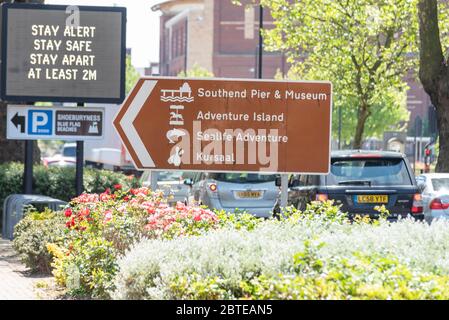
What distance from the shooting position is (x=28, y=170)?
21062 mm

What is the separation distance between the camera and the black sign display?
19.8m

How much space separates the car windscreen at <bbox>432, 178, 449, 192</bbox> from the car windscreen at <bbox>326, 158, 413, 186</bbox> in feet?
13.9

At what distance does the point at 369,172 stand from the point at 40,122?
6367mm

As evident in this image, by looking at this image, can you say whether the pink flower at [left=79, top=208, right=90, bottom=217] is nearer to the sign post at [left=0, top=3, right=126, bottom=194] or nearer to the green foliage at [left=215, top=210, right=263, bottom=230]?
the green foliage at [left=215, top=210, right=263, bottom=230]

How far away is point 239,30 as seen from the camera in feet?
311

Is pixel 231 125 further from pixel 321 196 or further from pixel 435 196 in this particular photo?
pixel 435 196

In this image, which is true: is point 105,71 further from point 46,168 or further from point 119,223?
point 119,223

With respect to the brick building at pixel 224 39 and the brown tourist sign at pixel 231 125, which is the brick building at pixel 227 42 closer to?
the brick building at pixel 224 39

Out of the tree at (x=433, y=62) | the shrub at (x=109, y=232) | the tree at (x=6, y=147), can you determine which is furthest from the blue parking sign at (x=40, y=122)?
the tree at (x=433, y=62)

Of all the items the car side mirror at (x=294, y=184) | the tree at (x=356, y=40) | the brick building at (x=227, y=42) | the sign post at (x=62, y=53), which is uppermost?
the brick building at (x=227, y=42)

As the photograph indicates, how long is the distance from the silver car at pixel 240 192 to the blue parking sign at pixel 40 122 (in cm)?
432

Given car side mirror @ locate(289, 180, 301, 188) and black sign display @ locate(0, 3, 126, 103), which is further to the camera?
black sign display @ locate(0, 3, 126, 103)

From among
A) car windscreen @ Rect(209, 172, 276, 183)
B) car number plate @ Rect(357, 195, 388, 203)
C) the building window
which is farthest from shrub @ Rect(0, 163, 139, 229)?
the building window

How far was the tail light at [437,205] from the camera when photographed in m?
21.1
